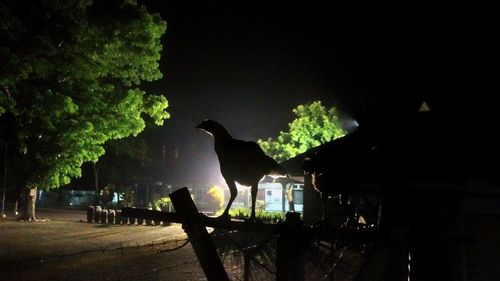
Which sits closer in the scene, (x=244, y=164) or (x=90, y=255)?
(x=244, y=164)

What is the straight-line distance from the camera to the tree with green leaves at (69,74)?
17984mm

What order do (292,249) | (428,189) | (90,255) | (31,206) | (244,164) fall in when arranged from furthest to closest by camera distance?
1. (31,206)
2. (90,255)
3. (244,164)
4. (292,249)
5. (428,189)

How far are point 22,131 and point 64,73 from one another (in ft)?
10.8

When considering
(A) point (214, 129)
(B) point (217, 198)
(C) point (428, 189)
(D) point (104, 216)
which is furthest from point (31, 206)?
(C) point (428, 189)

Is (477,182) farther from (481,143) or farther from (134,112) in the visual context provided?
(134,112)

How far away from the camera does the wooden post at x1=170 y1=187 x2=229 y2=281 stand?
3684mm

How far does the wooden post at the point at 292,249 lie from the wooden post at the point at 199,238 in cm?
55

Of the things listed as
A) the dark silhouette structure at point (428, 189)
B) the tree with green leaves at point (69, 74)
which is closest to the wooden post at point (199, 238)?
the dark silhouette structure at point (428, 189)

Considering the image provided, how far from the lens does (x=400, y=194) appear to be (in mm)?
3387

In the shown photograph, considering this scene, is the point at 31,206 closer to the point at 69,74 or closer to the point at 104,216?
the point at 104,216

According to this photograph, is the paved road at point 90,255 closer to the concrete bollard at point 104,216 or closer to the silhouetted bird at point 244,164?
the silhouetted bird at point 244,164

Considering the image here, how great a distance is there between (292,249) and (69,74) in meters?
20.0

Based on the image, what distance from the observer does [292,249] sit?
3406 millimetres

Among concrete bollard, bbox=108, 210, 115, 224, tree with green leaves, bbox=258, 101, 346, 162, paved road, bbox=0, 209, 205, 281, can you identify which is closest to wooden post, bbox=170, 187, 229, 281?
paved road, bbox=0, 209, 205, 281
